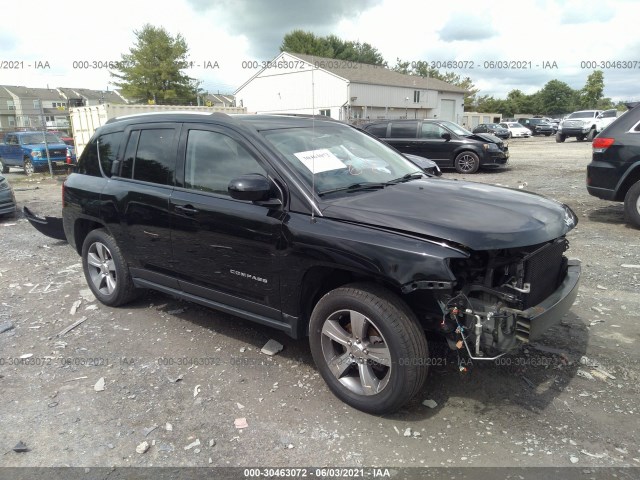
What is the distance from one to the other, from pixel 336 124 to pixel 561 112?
103 metres

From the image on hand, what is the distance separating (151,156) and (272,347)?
2.06 metres

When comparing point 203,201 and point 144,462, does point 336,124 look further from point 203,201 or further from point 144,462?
point 144,462

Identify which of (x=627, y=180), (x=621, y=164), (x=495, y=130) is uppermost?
(x=495, y=130)

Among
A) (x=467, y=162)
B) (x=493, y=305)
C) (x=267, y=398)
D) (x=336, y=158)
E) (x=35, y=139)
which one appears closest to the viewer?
(x=493, y=305)

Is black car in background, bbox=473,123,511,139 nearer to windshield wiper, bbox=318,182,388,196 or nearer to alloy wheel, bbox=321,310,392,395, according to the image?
windshield wiper, bbox=318,182,388,196

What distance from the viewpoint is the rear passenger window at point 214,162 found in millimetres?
3588

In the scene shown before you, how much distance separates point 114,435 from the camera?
9.83ft

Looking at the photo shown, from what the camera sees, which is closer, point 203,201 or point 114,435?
point 114,435

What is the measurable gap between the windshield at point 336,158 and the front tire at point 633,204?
4.50 m

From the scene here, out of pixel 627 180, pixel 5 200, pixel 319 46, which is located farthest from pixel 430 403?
pixel 319 46

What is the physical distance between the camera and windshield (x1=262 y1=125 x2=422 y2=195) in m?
3.44

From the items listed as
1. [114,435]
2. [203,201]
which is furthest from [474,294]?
[114,435]

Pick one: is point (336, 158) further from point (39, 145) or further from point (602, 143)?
point (39, 145)

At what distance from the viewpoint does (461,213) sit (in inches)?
117
